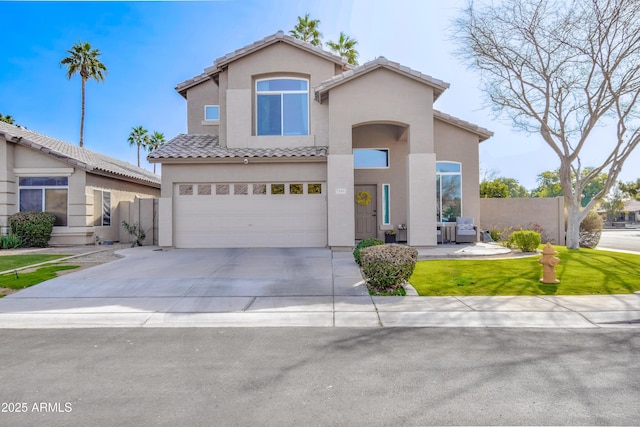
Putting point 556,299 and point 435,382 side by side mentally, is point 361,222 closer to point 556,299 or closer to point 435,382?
point 556,299

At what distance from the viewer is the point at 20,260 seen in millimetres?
12234

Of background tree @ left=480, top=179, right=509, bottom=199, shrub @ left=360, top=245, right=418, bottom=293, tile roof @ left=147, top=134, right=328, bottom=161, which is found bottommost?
shrub @ left=360, top=245, right=418, bottom=293

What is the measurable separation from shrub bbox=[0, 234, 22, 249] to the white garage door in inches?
268

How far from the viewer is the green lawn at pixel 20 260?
11234 mm

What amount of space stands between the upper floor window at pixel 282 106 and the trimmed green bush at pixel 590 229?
12846mm

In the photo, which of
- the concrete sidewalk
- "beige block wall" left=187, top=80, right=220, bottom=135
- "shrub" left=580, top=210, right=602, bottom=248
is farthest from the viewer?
"beige block wall" left=187, top=80, right=220, bottom=135

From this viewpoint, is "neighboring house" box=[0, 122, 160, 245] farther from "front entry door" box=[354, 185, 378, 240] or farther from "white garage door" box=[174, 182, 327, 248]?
"front entry door" box=[354, 185, 378, 240]

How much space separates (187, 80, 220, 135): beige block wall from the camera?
18469 millimetres

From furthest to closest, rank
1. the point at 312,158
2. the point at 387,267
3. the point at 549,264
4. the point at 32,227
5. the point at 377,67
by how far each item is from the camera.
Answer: the point at 32,227
the point at 312,158
the point at 377,67
the point at 549,264
the point at 387,267

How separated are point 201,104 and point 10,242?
9.64m

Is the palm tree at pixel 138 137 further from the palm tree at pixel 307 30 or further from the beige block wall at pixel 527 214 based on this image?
the beige block wall at pixel 527 214

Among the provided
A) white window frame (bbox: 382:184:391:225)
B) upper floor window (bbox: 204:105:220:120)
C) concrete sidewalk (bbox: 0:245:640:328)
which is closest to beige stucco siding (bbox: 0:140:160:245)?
upper floor window (bbox: 204:105:220:120)

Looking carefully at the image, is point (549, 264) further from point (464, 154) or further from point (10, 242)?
point (10, 242)

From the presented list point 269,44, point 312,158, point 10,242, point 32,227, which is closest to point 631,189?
point 312,158
